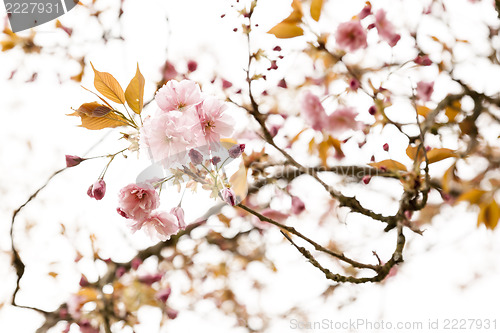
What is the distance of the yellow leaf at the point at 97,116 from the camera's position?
0.51 metres

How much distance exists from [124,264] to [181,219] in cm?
68

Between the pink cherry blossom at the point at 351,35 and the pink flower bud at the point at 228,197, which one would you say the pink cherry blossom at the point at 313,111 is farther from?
the pink flower bud at the point at 228,197

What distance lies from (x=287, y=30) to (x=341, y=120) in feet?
0.58

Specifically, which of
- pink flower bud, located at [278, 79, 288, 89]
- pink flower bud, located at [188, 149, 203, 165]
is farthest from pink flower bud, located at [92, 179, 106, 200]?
pink flower bud, located at [278, 79, 288, 89]

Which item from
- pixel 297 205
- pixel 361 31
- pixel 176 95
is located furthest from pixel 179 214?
pixel 361 31

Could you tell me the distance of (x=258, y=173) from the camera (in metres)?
0.91

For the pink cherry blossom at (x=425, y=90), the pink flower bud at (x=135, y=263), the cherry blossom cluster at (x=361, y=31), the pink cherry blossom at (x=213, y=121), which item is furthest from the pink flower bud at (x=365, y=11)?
the pink flower bud at (x=135, y=263)

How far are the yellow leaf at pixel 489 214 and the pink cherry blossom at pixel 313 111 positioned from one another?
0.28 metres

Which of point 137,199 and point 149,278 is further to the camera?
point 149,278

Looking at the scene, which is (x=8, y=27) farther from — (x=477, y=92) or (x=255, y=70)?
(x=477, y=92)

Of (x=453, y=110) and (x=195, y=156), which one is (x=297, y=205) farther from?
(x=195, y=156)

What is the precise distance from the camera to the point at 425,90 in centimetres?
90

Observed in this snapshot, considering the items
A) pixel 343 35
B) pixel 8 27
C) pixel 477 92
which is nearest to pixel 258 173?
pixel 343 35

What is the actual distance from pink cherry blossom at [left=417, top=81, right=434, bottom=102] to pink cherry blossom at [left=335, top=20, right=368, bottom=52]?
14cm
